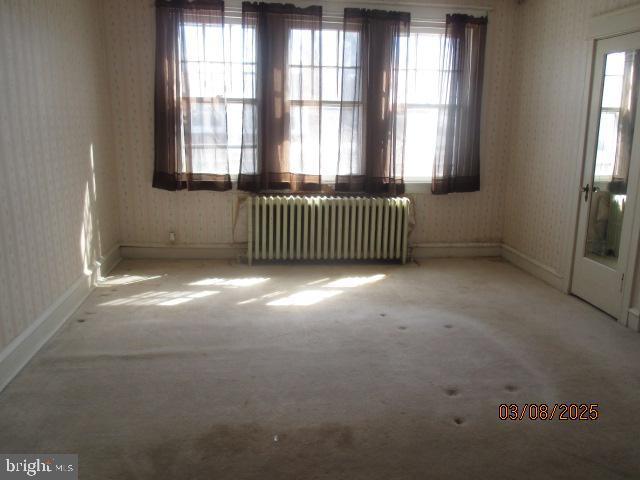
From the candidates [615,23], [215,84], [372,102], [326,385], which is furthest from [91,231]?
[615,23]

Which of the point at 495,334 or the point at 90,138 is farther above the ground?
the point at 90,138

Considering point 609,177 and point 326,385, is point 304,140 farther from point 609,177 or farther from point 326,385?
point 326,385

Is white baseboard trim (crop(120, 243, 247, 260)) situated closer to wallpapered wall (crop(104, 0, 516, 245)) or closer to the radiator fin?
wallpapered wall (crop(104, 0, 516, 245))

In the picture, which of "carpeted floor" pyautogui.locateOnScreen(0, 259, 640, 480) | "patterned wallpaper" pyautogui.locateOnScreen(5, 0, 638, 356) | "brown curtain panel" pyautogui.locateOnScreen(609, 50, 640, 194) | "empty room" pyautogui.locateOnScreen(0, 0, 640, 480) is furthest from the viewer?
"brown curtain panel" pyautogui.locateOnScreen(609, 50, 640, 194)

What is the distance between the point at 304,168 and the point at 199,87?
1.32 meters

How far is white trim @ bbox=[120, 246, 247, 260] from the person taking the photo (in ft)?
18.2

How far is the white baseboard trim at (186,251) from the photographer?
5.55 m

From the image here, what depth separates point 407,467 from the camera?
7.41 feet

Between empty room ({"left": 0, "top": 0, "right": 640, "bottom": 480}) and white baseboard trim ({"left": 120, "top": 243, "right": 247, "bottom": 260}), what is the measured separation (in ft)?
0.08

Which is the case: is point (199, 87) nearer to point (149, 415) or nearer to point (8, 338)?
point (8, 338)

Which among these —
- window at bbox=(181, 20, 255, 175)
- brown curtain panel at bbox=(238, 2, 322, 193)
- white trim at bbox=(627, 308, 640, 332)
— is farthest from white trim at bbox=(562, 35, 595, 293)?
window at bbox=(181, 20, 255, 175)

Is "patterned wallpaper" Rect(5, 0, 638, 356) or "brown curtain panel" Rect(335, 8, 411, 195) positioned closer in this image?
"patterned wallpaper" Rect(5, 0, 638, 356)

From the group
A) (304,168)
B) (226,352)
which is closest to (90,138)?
(304,168)
